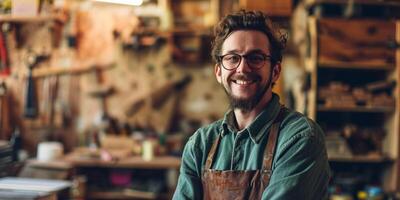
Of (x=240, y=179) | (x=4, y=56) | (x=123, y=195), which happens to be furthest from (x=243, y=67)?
(x=4, y=56)

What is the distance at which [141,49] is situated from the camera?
4961 millimetres

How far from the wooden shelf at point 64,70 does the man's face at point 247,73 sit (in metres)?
3.01

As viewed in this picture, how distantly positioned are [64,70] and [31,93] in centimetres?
41

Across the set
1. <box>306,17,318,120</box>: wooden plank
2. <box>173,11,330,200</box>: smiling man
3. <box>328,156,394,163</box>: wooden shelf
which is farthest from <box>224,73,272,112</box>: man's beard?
<box>328,156,394,163</box>: wooden shelf

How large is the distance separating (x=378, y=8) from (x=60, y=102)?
3252 millimetres

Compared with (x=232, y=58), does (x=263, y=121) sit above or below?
below

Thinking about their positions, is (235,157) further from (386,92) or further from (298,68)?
(298,68)

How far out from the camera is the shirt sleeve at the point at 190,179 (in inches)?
86.4

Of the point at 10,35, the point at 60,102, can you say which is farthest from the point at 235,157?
the point at 10,35

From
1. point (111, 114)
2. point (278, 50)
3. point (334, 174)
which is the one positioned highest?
point (278, 50)

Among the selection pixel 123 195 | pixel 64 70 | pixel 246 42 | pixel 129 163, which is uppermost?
pixel 246 42

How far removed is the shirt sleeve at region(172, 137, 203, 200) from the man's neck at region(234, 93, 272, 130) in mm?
263

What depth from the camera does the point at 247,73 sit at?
2078 millimetres

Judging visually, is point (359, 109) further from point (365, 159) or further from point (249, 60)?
point (249, 60)
